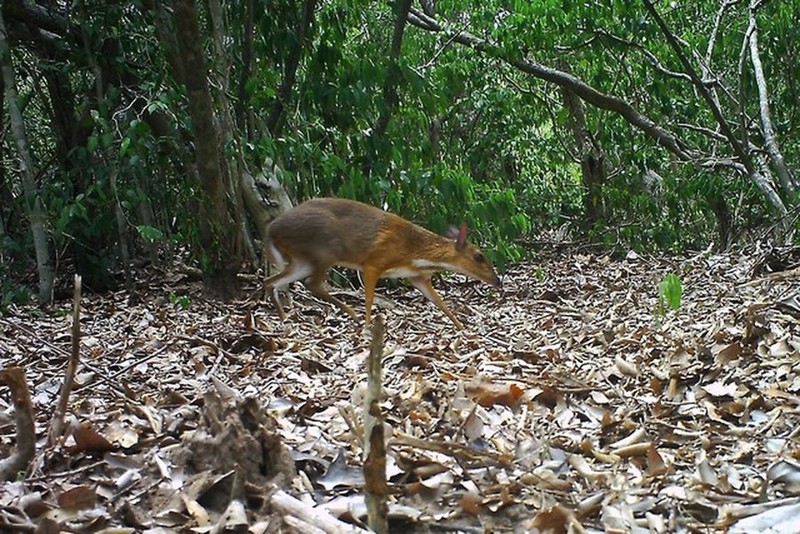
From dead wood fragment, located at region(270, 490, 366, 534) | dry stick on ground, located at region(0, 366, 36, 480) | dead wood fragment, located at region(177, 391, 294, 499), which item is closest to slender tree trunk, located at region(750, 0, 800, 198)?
dead wood fragment, located at region(177, 391, 294, 499)

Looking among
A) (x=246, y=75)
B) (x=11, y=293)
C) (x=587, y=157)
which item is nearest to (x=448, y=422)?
(x=246, y=75)

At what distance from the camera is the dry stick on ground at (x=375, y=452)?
1.92m

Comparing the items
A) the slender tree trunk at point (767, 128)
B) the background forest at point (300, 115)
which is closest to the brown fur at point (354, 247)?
the background forest at point (300, 115)

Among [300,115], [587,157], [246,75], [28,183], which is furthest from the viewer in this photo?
[587,157]

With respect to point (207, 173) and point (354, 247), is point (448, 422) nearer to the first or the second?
point (354, 247)

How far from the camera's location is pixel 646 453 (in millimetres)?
2803

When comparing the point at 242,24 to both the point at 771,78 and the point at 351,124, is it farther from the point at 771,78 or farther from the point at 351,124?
the point at 771,78

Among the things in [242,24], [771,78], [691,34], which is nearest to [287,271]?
[242,24]

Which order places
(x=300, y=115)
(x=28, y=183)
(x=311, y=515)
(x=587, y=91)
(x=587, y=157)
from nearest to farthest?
(x=311, y=515) → (x=28, y=183) → (x=300, y=115) → (x=587, y=91) → (x=587, y=157)

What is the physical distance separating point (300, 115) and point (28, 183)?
7.79ft

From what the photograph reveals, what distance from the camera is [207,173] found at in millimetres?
6797

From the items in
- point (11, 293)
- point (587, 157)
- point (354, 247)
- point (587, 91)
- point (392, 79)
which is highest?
point (392, 79)

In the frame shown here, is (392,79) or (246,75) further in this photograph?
(246,75)

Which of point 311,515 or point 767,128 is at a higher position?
point 767,128
